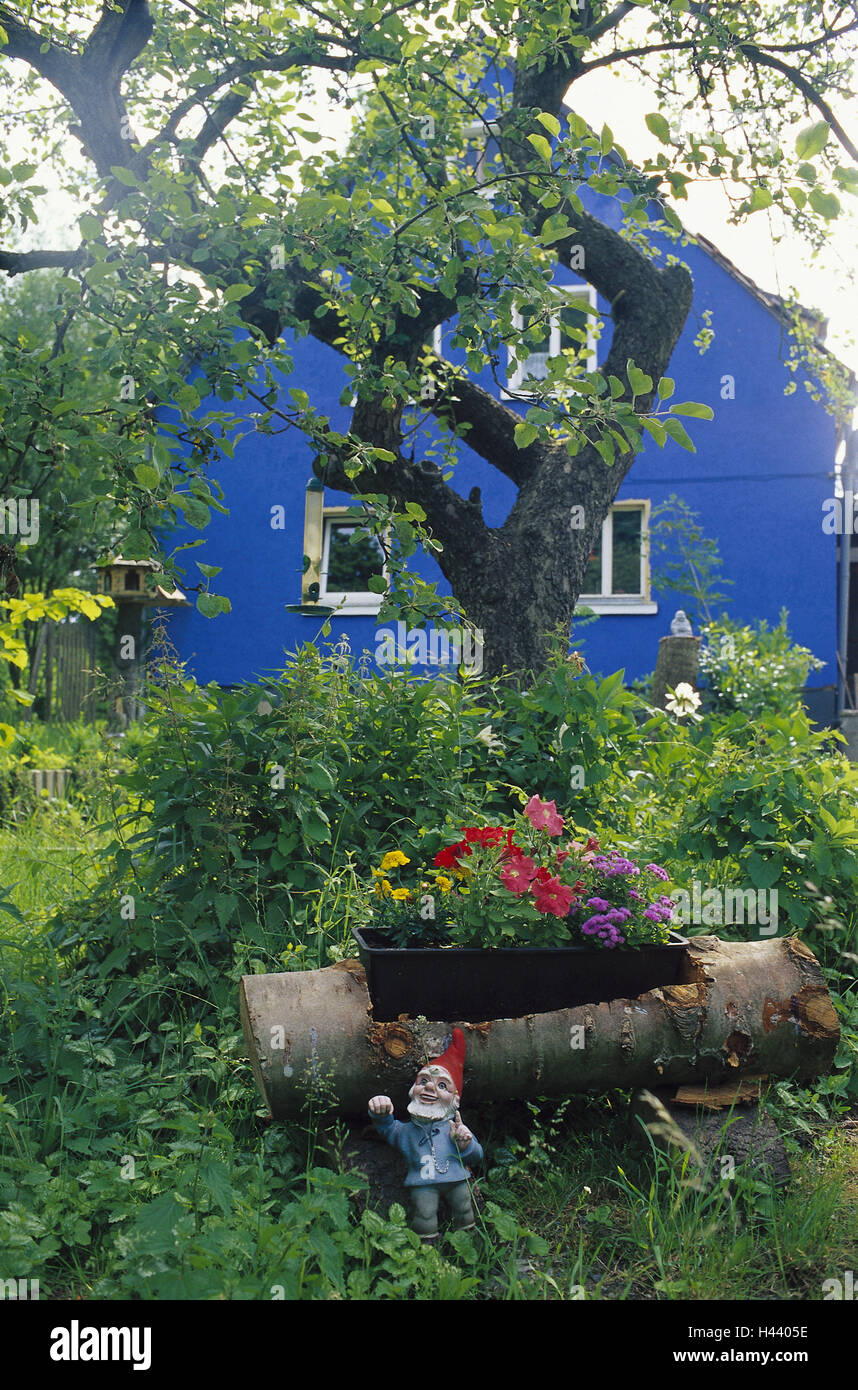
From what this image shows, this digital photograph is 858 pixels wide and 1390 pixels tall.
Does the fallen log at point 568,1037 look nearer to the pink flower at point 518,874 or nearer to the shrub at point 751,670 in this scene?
the pink flower at point 518,874

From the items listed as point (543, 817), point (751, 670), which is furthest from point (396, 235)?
point (751, 670)

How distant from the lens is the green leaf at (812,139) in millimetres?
2090

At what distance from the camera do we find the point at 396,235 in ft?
10.2

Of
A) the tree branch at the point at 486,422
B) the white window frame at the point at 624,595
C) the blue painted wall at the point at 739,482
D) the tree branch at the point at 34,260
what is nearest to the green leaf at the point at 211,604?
the tree branch at the point at 34,260

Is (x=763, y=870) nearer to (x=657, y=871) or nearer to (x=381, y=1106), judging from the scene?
(x=657, y=871)

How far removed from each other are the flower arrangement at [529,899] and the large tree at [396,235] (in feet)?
3.42

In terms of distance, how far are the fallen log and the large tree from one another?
3.72ft

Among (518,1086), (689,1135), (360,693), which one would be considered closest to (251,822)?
(360,693)

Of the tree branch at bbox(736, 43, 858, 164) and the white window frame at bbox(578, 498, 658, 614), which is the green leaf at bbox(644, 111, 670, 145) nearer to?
the tree branch at bbox(736, 43, 858, 164)

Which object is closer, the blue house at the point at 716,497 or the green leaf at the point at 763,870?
the green leaf at the point at 763,870

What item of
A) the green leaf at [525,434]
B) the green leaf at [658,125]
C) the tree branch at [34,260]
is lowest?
the green leaf at [525,434]

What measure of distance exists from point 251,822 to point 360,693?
32.3 inches

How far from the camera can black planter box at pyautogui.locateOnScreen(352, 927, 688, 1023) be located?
2.65 metres
